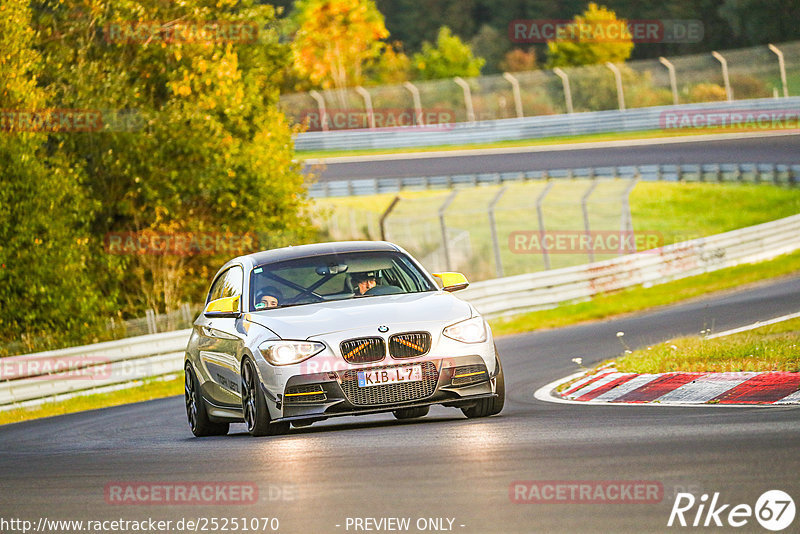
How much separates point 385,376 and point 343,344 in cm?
39

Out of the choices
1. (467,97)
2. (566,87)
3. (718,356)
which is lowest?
(467,97)

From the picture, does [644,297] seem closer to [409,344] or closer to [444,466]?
[409,344]

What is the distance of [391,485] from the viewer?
281 inches

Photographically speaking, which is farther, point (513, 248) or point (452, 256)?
point (513, 248)

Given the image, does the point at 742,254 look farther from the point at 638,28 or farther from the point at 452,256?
the point at 638,28

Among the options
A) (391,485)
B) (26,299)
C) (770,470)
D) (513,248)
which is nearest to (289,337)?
(391,485)

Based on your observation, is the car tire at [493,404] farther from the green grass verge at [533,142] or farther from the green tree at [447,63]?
the green tree at [447,63]

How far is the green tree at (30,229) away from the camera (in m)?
23.1

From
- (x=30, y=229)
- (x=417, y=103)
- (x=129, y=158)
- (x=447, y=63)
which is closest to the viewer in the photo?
(x=30, y=229)

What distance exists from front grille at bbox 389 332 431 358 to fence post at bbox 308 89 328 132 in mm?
43633

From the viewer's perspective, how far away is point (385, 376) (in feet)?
31.5

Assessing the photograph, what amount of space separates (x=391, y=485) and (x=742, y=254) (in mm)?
22963
